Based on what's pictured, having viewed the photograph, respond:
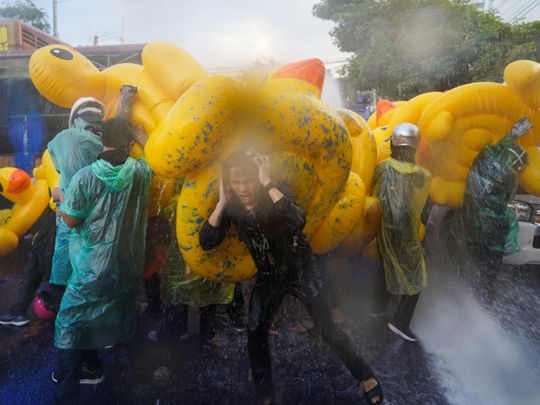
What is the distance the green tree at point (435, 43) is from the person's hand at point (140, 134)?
214 centimetres

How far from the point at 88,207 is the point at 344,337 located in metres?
1.52

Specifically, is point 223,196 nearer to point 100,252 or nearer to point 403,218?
point 100,252

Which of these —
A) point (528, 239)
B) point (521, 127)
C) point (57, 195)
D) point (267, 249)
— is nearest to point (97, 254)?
point (57, 195)

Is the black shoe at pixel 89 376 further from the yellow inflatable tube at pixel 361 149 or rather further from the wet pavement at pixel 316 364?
the yellow inflatable tube at pixel 361 149

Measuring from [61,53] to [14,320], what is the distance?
203 centimetres

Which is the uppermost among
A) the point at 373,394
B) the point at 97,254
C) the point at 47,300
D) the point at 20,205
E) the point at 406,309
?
the point at 97,254

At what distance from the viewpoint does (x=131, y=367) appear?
8.61 feet

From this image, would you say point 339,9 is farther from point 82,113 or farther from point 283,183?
point 82,113

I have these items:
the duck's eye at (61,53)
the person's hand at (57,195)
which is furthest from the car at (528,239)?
the duck's eye at (61,53)

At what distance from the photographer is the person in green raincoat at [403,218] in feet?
9.98

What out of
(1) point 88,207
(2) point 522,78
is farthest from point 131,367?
(2) point 522,78

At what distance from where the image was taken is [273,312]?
2172 millimetres

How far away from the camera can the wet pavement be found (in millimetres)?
2391

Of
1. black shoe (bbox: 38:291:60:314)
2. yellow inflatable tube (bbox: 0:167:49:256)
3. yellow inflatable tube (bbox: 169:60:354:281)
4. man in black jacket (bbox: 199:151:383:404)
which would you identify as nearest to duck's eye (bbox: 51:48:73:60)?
yellow inflatable tube (bbox: 0:167:49:256)
